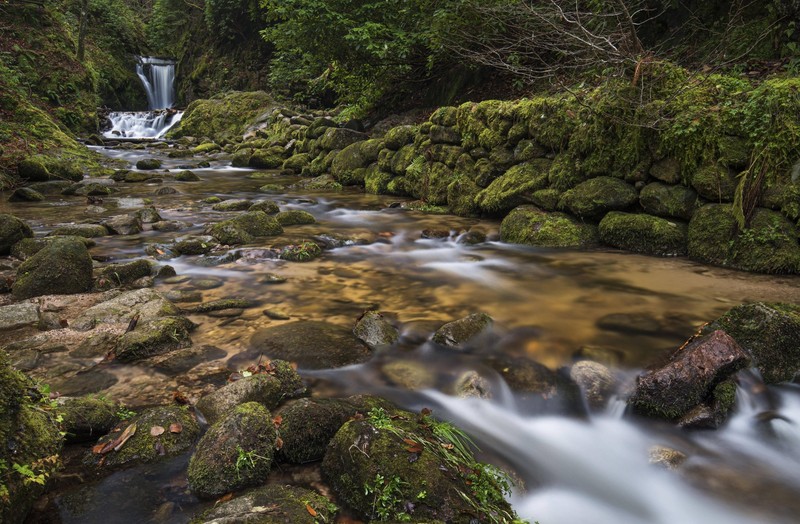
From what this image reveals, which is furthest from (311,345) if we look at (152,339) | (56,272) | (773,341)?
(773,341)

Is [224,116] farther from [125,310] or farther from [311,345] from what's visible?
A: [311,345]

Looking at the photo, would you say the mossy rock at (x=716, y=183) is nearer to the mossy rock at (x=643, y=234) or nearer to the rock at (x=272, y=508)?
the mossy rock at (x=643, y=234)

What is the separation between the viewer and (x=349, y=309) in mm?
4492

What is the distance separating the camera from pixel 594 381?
320 cm

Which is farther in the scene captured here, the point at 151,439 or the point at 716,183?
the point at 716,183

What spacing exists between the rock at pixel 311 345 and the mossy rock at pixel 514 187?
4646 millimetres

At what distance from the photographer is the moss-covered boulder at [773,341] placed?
3.06 metres

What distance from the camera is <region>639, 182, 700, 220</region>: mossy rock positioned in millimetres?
5758

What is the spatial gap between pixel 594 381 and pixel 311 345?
2.12 metres

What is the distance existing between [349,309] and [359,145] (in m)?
8.98

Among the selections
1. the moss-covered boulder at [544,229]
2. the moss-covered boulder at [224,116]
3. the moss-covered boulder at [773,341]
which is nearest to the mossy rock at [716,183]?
the moss-covered boulder at [544,229]

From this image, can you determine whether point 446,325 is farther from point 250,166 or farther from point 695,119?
point 250,166

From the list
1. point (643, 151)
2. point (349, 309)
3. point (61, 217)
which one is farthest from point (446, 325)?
point (61, 217)

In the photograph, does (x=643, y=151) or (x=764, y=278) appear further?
(x=643, y=151)
